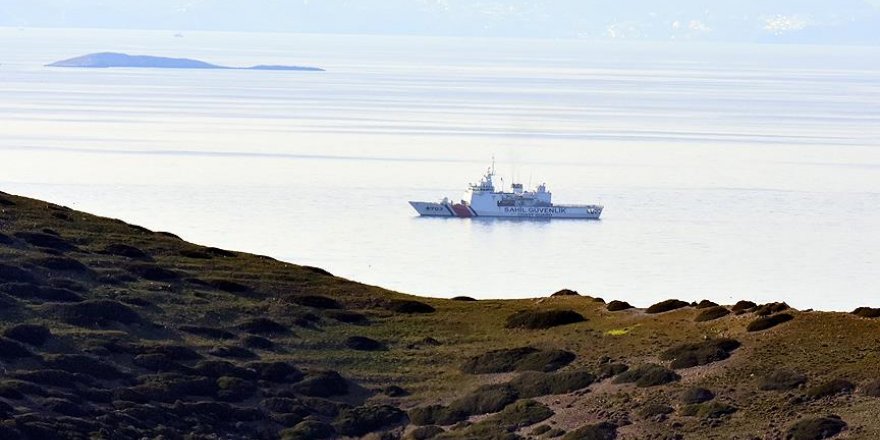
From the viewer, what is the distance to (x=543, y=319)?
48.7 m

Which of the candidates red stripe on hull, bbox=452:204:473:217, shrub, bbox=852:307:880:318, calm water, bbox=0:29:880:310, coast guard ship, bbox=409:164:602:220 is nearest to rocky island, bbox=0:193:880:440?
shrub, bbox=852:307:880:318

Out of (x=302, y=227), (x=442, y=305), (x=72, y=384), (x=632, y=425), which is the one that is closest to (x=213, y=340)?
(x=72, y=384)

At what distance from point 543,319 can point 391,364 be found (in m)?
5.83

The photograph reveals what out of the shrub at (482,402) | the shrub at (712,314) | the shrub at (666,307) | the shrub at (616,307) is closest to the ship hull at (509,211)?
the shrub at (616,307)

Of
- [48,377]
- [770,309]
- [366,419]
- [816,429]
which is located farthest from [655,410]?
[48,377]

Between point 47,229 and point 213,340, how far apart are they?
14.8 metres

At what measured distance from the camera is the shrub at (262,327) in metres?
47.6

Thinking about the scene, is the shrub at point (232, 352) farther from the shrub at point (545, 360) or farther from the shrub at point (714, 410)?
the shrub at point (714, 410)

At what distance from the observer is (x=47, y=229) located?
58219mm

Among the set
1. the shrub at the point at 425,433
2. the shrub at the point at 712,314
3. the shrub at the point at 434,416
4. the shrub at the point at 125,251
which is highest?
the shrub at the point at 125,251

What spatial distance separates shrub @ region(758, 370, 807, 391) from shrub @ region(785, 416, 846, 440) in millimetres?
3002

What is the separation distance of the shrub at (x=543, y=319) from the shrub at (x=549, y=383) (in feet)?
20.6

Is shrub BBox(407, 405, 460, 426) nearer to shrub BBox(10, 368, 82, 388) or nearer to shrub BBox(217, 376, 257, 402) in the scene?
shrub BBox(217, 376, 257, 402)

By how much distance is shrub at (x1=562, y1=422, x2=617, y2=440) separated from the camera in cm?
3709
